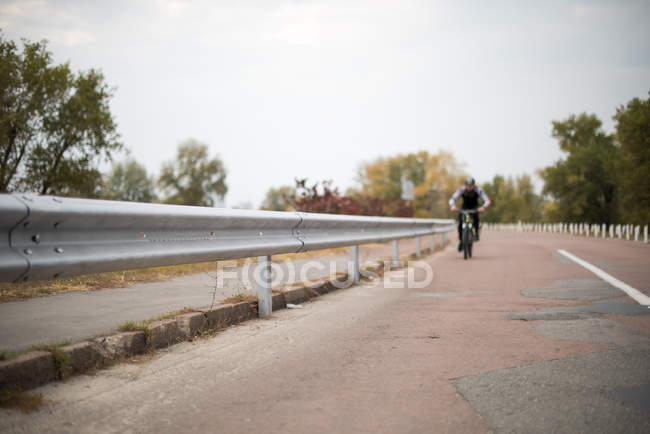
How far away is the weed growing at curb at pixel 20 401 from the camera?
9.68 ft

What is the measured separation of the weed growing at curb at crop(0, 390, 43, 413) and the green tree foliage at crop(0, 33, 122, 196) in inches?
1358

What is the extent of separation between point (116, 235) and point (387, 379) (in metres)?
2.01

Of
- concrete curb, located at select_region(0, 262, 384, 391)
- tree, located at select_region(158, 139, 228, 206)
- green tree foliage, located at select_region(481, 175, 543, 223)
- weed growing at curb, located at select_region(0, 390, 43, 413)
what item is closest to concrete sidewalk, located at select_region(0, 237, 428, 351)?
concrete curb, located at select_region(0, 262, 384, 391)

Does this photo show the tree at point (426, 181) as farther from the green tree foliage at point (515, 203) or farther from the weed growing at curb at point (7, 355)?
the weed growing at curb at point (7, 355)

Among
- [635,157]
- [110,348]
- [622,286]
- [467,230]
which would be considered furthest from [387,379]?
[635,157]

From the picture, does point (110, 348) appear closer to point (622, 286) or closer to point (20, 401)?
point (20, 401)

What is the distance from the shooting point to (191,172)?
327 feet

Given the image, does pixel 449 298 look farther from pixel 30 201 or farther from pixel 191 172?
pixel 191 172

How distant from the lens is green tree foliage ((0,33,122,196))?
114 ft

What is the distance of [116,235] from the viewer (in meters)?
3.90

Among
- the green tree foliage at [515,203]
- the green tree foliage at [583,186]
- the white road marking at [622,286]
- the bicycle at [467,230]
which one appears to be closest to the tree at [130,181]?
the green tree foliage at [515,203]

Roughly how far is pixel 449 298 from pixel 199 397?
463 centimetres

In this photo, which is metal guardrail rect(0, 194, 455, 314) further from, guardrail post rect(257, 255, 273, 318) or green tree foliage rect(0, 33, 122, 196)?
green tree foliage rect(0, 33, 122, 196)

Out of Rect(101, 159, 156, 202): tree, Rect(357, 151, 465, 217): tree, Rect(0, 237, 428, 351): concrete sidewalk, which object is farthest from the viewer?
Rect(101, 159, 156, 202): tree
